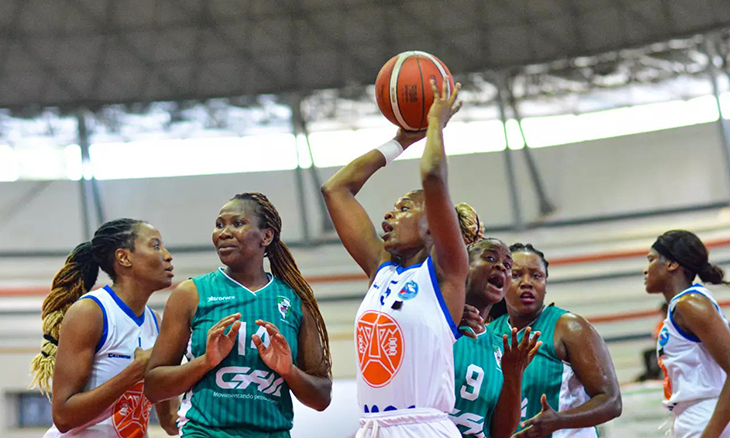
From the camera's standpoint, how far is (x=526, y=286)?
4.07 meters

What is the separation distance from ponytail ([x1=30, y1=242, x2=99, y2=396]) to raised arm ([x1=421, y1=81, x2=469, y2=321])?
79.4 inches

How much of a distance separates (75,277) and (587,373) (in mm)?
2602

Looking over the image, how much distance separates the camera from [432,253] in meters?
2.99

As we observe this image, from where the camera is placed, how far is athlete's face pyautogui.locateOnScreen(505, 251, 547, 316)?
405cm

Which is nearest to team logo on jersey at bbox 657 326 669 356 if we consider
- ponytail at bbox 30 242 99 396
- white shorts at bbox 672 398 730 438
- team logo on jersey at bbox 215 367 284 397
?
white shorts at bbox 672 398 730 438

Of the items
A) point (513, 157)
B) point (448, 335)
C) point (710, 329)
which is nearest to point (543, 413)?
point (448, 335)

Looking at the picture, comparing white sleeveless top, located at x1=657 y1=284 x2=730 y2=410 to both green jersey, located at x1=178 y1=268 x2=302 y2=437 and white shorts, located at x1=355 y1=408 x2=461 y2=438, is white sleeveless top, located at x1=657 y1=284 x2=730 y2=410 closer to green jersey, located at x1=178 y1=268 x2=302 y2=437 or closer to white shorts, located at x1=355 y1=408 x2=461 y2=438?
white shorts, located at x1=355 y1=408 x2=461 y2=438

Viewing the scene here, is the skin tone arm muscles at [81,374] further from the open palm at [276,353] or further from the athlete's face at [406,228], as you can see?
the athlete's face at [406,228]

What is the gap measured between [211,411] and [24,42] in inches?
496

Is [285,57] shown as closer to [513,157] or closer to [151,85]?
[151,85]

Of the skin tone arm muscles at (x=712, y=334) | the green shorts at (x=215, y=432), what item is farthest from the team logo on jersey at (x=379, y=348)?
the skin tone arm muscles at (x=712, y=334)

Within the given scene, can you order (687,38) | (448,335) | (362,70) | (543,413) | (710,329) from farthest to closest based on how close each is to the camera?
(362,70)
(687,38)
(710,329)
(543,413)
(448,335)

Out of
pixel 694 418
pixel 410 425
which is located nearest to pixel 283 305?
pixel 410 425

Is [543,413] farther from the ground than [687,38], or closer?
closer
